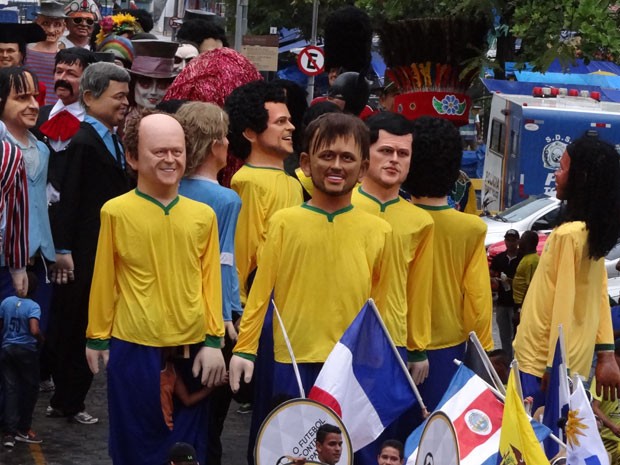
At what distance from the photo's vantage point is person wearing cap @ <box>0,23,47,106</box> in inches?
436

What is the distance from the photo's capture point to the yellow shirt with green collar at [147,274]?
690 centimetres

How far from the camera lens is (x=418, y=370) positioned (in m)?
7.53

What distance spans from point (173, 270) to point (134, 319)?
0.96 feet

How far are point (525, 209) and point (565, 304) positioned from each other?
11.7m

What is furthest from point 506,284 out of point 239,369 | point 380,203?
point 239,369

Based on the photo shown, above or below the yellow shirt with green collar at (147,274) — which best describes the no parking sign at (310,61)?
below

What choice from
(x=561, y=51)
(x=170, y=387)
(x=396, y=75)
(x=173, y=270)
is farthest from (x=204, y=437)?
(x=561, y=51)

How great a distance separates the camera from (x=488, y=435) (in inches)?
262

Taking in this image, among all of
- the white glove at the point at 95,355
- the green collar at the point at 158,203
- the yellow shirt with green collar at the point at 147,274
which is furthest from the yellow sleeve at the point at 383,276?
the white glove at the point at 95,355

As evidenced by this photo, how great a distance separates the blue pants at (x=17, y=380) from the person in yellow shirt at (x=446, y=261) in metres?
2.22

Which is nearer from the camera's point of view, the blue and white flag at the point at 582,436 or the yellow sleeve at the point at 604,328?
the blue and white flag at the point at 582,436

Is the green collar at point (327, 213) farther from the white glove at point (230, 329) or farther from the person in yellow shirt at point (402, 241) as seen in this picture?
the white glove at point (230, 329)

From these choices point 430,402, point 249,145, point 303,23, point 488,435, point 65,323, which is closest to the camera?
point 488,435

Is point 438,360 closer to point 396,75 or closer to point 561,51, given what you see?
point 396,75
